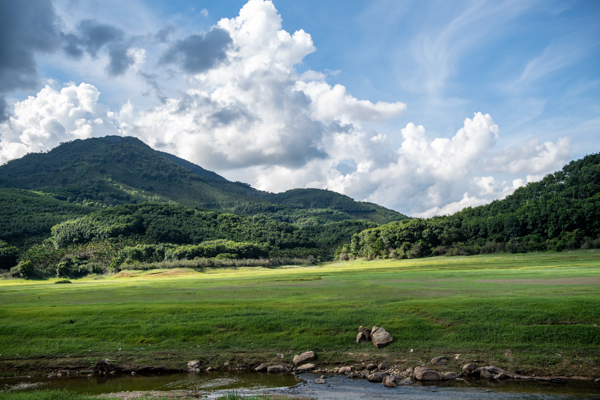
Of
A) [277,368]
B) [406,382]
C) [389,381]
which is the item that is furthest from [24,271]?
[406,382]

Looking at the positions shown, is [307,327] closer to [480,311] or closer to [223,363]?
[223,363]

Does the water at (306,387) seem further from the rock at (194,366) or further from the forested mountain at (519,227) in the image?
the forested mountain at (519,227)

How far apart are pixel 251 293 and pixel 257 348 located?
50.2 ft

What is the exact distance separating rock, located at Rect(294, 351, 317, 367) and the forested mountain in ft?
337

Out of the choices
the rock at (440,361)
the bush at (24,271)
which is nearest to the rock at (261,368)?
the rock at (440,361)

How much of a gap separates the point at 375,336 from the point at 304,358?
16.0 feet

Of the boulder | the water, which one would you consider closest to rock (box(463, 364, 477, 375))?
the water

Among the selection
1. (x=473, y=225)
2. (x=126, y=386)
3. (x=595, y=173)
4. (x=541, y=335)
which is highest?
(x=595, y=173)

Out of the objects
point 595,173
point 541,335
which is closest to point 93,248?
point 541,335

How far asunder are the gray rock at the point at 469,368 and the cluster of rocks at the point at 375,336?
187 inches

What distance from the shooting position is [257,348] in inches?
983

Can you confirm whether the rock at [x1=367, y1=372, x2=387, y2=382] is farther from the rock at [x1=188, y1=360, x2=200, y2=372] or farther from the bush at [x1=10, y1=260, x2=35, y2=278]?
the bush at [x1=10, y1=260, x2=35, y2=278]

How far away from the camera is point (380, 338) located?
24.4 m

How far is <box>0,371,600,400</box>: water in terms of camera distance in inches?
706
